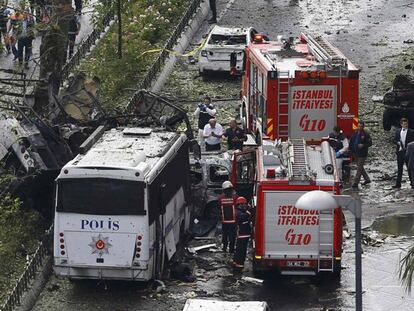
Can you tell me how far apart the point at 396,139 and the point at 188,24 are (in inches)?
608

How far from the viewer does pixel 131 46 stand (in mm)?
42344

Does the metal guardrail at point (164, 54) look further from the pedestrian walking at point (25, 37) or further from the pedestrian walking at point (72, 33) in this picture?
the pedestrian walking at point (25, 37)

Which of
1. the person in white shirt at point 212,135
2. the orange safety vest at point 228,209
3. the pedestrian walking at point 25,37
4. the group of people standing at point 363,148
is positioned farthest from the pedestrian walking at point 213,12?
the orange safety vest at point 228,209

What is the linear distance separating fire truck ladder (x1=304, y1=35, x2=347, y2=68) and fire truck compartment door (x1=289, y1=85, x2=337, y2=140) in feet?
1.84

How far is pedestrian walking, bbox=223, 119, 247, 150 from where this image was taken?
33.1m

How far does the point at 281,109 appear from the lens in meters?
33.1

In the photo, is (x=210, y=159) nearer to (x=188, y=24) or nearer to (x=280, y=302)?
(x=280, y=302)

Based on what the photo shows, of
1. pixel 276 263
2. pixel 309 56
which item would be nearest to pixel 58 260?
pixel 276 263

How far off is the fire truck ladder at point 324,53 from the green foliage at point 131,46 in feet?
17.8

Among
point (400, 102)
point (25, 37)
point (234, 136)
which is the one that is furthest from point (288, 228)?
point (25, 37)

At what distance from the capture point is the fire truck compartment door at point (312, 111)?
1292 inches

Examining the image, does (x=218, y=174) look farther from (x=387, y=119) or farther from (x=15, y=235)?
(x=387, y=119)

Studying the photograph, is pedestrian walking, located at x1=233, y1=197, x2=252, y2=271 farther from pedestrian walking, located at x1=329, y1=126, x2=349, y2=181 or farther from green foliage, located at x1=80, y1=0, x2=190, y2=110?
green foliage, located at x1=80, y1=0, x2=190, y2=110

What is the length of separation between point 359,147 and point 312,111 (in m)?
1.34
